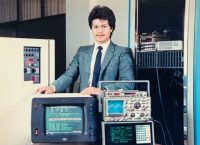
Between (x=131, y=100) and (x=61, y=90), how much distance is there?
73 cm

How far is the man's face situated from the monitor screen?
→ 90 centimetres

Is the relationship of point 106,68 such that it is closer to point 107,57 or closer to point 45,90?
point 107,57

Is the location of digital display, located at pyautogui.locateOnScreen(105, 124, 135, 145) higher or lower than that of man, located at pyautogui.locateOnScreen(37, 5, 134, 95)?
lower

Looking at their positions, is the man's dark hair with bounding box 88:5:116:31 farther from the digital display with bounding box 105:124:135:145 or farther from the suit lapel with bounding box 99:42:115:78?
the digital display with bounding box 105:124:135:145

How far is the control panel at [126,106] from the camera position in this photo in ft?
5.50

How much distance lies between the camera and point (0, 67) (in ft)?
6.48

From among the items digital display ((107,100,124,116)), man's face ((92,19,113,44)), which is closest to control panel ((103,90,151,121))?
digital display ((107,100,124,116))

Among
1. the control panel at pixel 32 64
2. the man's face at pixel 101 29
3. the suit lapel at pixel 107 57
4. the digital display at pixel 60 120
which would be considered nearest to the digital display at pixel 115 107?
the digital display at pixel 60 120

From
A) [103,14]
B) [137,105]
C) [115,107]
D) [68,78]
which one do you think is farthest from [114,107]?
[103,14]

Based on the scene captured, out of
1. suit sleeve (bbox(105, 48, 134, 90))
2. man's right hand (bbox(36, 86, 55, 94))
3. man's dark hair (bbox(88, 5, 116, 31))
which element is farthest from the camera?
man's dark hair (bbox(88, 5, 116, 31))

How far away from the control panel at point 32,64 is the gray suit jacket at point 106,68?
0.17 metres

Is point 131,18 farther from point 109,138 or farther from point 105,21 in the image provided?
point 109,138

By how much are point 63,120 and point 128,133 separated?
1.04 feet

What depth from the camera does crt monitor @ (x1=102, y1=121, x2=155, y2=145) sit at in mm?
1668
